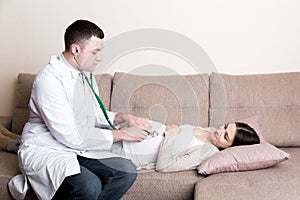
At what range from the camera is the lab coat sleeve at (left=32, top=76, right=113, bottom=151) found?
82.0 inches

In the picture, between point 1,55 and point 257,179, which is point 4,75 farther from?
point 257,179

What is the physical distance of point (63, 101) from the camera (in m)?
2.11

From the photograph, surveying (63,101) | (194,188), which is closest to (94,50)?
(63,101)

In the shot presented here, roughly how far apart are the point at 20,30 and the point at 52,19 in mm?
246

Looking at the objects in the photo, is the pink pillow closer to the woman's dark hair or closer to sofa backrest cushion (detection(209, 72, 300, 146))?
the woman's dark hair

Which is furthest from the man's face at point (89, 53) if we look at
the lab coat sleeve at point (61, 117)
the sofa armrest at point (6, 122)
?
the sofa armrest at point (6, 122)

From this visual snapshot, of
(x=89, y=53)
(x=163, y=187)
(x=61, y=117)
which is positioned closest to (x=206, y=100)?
(x=163, y=187)

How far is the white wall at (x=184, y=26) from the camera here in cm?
292

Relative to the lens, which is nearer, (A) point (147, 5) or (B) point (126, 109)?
(B) point (126, 109)

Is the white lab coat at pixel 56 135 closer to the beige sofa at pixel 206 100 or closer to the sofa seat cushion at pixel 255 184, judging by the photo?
the beige sofa at pixel 206 100

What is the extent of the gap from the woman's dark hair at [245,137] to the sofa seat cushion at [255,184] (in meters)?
0.18

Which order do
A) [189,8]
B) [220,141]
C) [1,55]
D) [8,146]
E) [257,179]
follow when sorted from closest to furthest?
[257,179], [220,141], [8,146], [189,8], [1,55]

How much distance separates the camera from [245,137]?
7.84ft

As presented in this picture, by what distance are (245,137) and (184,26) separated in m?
0.95
